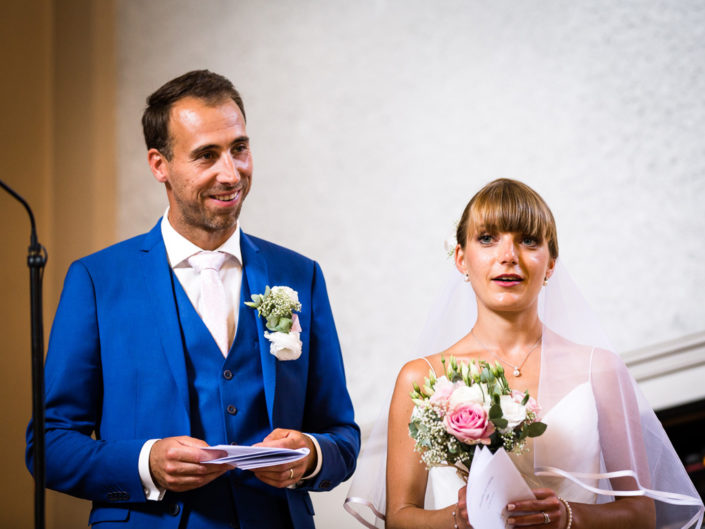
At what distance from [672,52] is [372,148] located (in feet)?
5.35

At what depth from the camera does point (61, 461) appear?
2.03 meters

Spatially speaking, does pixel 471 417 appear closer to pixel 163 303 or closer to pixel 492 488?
pixel 492 488

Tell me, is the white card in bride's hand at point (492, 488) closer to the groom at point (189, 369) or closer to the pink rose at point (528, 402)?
the pink rose at point (528, 402)

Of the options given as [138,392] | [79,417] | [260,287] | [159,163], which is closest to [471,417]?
[260,287]

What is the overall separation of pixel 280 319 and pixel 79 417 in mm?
599

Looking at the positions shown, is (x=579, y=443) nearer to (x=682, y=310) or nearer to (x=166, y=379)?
(x=166, y=379)

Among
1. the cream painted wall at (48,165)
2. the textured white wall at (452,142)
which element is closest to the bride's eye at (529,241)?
the textured white wall at (452,142)

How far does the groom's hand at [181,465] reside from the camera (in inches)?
75.7

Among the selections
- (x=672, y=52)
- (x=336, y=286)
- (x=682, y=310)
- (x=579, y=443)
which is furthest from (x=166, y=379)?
(x=672, y=52)

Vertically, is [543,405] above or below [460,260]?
below

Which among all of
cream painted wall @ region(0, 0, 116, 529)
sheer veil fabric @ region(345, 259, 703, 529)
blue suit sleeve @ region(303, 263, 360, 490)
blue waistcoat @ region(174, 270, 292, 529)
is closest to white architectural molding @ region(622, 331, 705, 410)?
sheer veil fabric @ region(345, 259, 703, 529)

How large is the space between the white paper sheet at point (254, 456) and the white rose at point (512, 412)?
0.52 metres

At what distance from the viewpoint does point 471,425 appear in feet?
6.21

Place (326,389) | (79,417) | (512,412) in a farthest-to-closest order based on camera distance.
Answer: (326,389)
(79,417)
(512,412)
